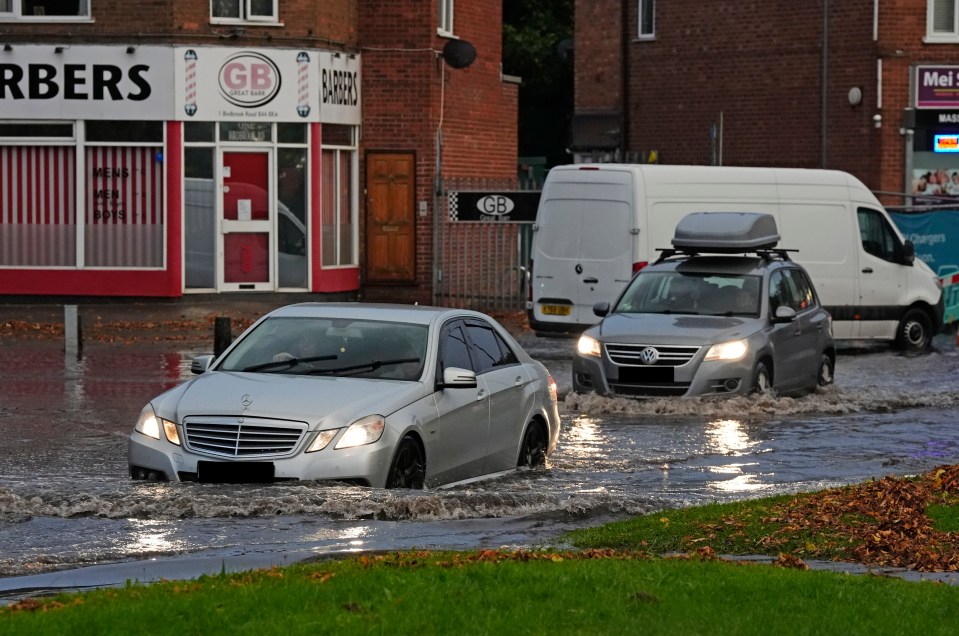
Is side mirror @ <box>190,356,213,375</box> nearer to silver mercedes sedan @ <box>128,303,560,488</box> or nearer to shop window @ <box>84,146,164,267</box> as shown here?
silver mercedes sedan @ <box>128,303,560,488</box>

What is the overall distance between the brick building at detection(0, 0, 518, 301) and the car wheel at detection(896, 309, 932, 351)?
1002cm

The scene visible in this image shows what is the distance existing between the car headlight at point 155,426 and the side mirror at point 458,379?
1.94 metres

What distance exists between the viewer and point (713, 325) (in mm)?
18406

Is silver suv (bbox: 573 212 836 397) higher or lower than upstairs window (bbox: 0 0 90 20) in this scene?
lower

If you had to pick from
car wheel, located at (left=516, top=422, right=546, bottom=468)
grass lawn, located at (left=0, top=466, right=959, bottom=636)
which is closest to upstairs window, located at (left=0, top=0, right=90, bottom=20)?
car wheel, located at (left=516, top=422, right=546, bottom=468)

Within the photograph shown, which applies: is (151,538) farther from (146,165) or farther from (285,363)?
(146,165)

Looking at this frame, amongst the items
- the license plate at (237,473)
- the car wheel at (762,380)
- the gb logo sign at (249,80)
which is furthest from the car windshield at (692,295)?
the gb logo sign at (249,80)

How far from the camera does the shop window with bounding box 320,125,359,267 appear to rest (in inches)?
1226

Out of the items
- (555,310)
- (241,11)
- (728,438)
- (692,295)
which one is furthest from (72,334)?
(728,438)

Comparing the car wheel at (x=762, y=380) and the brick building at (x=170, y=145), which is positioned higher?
the brick building at (x=170, y=145)

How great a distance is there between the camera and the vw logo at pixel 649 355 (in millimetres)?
17969

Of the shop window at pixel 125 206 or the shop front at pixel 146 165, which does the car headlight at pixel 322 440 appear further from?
the shop window at pixel 125 206

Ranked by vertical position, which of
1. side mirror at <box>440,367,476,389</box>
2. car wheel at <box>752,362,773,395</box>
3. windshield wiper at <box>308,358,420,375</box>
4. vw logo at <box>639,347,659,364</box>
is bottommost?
car wheel at <box>752,362,773,395</box>

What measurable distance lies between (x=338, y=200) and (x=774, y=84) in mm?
11518
